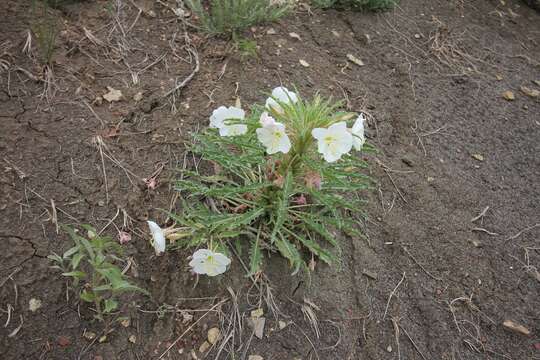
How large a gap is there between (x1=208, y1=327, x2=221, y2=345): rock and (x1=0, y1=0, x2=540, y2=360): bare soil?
3 cm

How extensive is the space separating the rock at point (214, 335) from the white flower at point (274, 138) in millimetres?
823

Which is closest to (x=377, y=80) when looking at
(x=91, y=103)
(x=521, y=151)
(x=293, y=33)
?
(x=293, y=33)

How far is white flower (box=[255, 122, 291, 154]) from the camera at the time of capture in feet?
5.58

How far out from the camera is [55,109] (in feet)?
7.61

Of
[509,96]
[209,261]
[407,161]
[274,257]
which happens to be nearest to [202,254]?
[209,261]

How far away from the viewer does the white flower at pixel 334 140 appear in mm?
1671

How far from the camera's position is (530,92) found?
11.9 ft

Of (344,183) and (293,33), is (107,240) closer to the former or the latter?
(344,183)

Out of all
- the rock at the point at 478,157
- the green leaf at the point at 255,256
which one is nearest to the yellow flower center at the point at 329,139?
the green leaf at the point at 255,256

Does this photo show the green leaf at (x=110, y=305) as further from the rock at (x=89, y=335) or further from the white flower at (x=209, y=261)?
the white flower at (x=209, y=261)

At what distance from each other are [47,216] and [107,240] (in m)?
0.40

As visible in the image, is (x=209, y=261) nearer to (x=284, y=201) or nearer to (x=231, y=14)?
(x=284, y=201)

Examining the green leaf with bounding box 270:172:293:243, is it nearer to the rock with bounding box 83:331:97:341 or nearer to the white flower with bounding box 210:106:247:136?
the white flower with bounding box 210:106:247:136

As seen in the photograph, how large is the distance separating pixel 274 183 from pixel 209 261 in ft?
1.56
